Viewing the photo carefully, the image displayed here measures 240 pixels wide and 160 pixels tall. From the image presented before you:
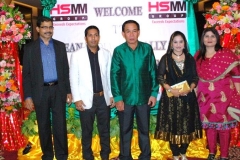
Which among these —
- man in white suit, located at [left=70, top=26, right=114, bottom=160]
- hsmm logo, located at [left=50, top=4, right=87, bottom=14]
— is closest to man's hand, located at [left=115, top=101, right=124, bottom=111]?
man in white suit, located at [left=70, top=26, right=114, bottom=160]

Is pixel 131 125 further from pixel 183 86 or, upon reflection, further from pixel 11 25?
pixel 11 25

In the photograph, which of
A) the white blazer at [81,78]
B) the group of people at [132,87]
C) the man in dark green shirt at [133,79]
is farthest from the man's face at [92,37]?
the man in dark green shirt at [133,79]

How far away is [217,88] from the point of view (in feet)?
10.7

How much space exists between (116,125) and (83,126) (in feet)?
2.09

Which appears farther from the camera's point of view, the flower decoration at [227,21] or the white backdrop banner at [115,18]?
the white backdrop banner at [115,18]

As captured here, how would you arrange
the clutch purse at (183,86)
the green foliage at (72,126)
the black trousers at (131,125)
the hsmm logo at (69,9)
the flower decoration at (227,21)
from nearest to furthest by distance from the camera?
the clutch purse at (183,86), the black trousers at (131,125), the flower decoration at (227,21), the green foliage at (72,126), the hsmm logo at (69,9)

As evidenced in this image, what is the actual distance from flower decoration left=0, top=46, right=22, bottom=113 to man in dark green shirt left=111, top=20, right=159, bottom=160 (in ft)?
4.50

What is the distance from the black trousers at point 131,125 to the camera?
3.25 metres

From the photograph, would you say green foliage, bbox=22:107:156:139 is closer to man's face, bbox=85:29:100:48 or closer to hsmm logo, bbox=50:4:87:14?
man's face, bbox=85:29:100:48

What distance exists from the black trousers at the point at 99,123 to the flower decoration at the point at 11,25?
50.3 inches

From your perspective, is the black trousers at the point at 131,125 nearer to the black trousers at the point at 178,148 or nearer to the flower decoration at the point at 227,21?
the black trousers at the point at 178,148

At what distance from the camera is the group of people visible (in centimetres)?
319

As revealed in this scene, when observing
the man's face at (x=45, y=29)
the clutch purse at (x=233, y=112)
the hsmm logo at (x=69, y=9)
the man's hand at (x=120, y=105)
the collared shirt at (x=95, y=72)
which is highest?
the hsmm logo at (x=69, y=9)

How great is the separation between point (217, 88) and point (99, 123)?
124 cm
